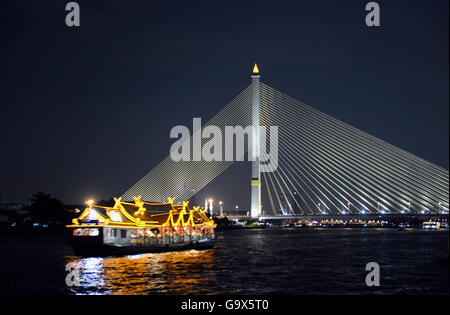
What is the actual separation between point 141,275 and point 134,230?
16.6 m

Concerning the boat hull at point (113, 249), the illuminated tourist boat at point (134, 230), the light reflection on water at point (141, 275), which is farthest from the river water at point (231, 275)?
the illuminated tourist boat at point (134, 230)

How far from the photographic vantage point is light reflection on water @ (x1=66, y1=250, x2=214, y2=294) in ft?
77.5

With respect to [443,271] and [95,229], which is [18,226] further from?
[443,271]

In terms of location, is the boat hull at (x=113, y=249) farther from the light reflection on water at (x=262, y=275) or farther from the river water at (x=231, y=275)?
the light reflection on water at (x=262, y=275)

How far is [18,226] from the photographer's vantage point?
112 metres

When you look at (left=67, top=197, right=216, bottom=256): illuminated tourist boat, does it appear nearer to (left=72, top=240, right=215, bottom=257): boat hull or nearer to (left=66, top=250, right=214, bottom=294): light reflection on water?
(left=72, top=240, right=215, bottom=257): boat hull

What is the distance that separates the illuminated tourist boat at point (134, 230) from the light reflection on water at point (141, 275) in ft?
7.10

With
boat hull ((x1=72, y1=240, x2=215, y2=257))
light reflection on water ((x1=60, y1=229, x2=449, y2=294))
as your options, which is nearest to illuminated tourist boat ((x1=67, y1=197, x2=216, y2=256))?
boat hull ((x1=72, y1=240, x2=215, y2=257))

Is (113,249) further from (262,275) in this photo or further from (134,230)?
(262,275)

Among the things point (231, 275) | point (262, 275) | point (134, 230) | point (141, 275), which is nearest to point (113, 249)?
point (134, 230)

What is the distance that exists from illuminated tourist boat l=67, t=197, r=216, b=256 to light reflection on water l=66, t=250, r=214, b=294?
216 cm

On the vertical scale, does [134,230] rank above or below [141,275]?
above

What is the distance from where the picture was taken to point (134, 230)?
44656 mm
